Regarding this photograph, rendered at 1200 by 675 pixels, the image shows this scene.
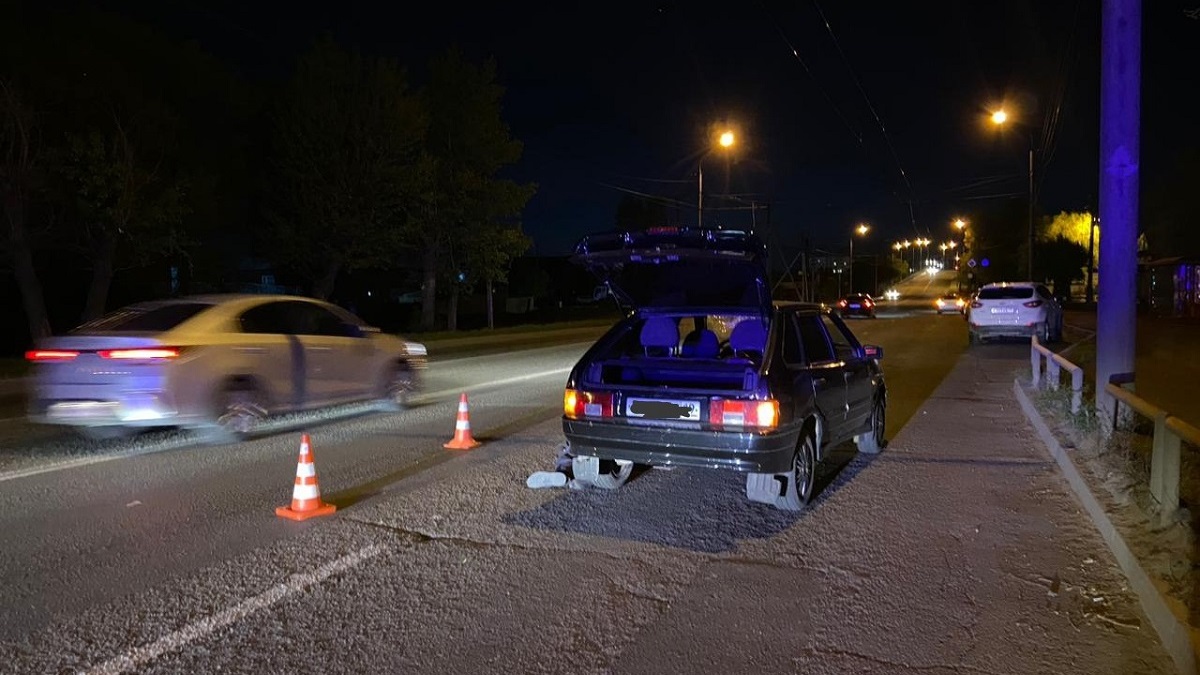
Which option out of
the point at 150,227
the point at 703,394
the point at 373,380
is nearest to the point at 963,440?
the point at 703,394

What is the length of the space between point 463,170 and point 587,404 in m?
30.2

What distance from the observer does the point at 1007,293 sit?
2305 cm

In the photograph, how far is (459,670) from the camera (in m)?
3.97

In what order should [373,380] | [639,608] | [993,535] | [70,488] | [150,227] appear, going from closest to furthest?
[639,608]
[993,535]
[70,488]
[373,380]
[150,227]

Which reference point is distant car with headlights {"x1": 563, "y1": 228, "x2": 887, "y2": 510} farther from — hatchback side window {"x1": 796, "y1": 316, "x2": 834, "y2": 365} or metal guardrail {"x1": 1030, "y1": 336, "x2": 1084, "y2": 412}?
metal guardrail {"x1": 1030, "y1": 336, "x2": 1084, "y2": 412}

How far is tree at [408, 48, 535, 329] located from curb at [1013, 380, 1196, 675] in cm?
2953

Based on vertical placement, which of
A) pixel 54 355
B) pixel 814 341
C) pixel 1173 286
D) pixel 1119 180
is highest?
pixel 1119 180

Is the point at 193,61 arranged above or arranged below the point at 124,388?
above

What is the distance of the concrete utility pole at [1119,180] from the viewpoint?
8.93m

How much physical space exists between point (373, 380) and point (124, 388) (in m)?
3.30

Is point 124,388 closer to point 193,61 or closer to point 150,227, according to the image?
point 150,227

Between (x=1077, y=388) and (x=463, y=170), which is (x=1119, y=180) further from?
(x=463, y=170)

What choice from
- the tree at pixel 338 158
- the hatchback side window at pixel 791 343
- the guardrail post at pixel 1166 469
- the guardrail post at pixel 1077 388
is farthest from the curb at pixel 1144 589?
the tree at pixel 338 158

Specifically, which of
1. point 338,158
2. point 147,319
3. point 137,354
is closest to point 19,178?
point 338,158
